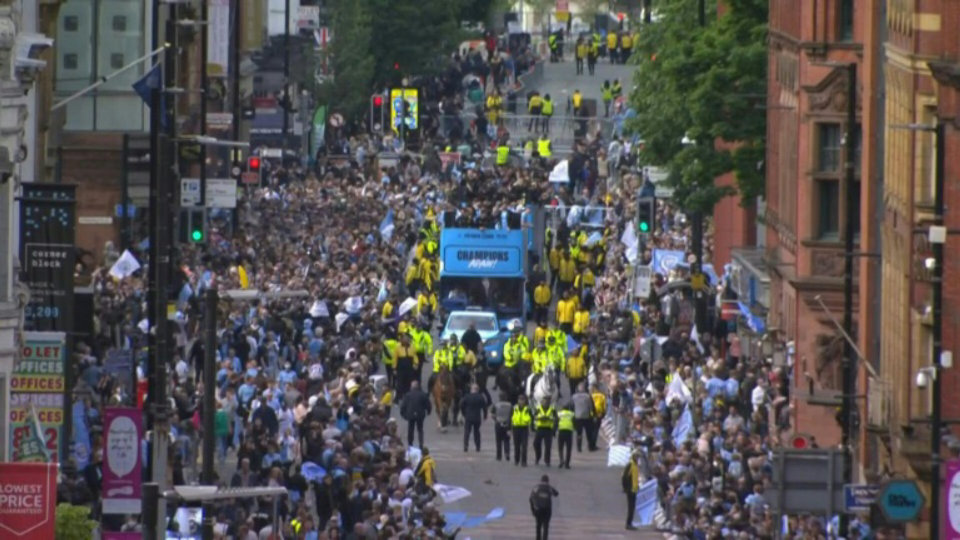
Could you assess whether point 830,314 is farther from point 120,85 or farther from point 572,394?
point 120,85

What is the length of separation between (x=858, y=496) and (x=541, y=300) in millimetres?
36101

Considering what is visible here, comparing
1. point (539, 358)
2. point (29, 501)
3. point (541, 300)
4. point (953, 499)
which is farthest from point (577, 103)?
point (29, 501)

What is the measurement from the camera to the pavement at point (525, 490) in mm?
54438

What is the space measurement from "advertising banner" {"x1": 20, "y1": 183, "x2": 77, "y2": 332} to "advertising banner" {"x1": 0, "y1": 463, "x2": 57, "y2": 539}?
9.19 meters

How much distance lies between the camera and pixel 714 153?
7256 centimetres

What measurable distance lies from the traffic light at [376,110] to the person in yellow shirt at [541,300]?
140ft

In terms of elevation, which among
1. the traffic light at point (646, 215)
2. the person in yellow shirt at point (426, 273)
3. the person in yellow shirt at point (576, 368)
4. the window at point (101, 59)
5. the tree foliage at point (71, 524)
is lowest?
the tree foliage at point (71, 524)

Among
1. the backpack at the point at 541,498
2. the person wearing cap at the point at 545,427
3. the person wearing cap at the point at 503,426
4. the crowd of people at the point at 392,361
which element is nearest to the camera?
the crowd of people at the point at 392,361

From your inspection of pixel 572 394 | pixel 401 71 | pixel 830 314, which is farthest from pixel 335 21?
pixel 830 314

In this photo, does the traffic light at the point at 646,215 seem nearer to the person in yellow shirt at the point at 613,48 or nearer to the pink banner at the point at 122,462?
the pink banner at the point at 122,462

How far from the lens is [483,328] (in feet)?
239

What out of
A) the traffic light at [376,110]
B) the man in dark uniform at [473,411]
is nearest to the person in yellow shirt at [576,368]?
the man in dark uniform at [473,411]

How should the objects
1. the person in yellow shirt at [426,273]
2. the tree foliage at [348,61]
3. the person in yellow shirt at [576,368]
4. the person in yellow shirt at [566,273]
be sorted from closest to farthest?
1. the person in yellow shirt at [576,368]
2. the person in yellow shirt at [426,273]
3. the person in yellow shirt at [566,273]
4. the tree foliage at [348,61]

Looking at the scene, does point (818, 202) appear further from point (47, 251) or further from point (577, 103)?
point (577, 103)
